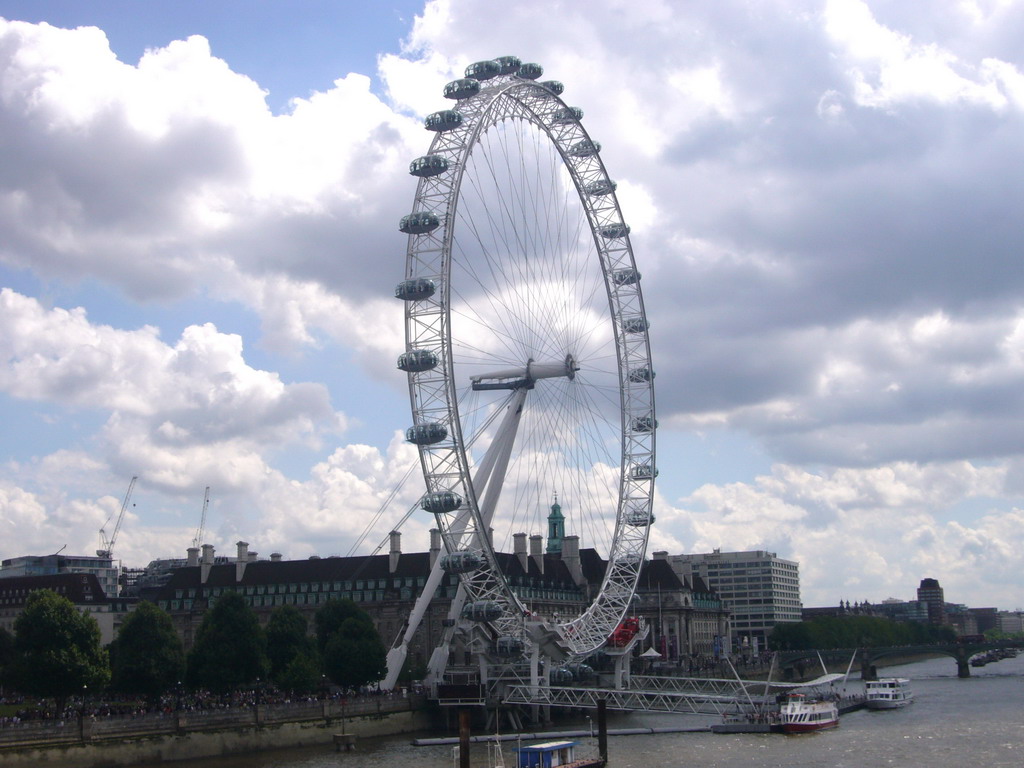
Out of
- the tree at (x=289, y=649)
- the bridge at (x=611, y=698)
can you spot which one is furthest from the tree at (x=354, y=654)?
the bridge at (x=611, y=698)

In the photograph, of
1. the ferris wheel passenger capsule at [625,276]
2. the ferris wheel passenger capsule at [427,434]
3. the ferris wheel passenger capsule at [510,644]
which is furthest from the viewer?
the ferris wheel passenger capsule at [625,276]

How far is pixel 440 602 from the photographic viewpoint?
367 feet

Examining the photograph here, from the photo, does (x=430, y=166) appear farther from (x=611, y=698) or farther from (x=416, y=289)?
(x=611, y=698)

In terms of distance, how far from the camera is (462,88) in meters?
72.7

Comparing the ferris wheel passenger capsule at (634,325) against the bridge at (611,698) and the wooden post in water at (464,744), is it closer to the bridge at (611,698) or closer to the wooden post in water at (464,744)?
the bridge at (611,698)

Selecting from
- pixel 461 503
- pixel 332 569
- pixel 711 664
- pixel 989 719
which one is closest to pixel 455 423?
pixel 461 503

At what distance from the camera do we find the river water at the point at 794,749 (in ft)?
192

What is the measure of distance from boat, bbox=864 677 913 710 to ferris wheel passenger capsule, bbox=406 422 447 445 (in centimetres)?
4730

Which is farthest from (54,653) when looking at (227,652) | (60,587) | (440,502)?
(60,587)

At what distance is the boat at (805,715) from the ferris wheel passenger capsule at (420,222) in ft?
120

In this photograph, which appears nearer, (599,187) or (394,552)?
(599,187)

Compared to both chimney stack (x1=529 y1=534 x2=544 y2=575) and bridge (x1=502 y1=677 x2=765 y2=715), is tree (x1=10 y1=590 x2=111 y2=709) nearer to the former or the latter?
bridge (x1=502 y1=677 x2=765 y2=715)

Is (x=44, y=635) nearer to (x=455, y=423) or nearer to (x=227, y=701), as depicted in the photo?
(x=227, y=701)

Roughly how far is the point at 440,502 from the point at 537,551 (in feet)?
196
